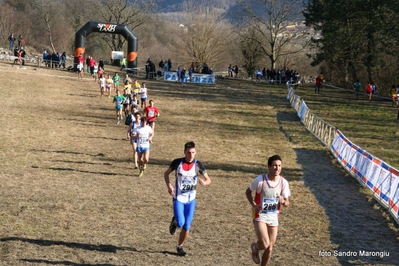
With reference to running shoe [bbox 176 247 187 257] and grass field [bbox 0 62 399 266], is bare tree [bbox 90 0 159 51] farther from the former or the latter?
running shoe [bbox 176 247 187 257]

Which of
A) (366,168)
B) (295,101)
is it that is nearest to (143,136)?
(366,168)

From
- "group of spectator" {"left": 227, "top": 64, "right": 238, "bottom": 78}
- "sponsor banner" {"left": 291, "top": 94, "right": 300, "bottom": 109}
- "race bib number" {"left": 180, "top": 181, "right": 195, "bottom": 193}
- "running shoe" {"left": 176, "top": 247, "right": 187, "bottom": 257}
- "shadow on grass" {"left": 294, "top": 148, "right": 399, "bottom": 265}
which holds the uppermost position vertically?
"group of spectator" {"left": 227, "top": 64, "right": 238, "bottom": 78}

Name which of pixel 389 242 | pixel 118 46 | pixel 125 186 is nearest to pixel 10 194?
pixel 125 186

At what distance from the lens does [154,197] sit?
14117 mm

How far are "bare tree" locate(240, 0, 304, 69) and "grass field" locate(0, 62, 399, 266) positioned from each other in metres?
43.3

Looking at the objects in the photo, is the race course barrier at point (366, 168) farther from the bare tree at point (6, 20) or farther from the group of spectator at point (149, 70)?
the bare tree at point (6, 20)

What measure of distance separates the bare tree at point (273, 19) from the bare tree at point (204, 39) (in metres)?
4.06

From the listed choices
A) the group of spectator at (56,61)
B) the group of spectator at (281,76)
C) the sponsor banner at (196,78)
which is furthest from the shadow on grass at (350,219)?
the group of spectator at (281,76)

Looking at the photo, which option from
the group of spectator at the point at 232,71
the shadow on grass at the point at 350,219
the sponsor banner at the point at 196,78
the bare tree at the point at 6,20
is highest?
the bare tree at the point at 6,20

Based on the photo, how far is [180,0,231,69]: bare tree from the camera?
7606 cm

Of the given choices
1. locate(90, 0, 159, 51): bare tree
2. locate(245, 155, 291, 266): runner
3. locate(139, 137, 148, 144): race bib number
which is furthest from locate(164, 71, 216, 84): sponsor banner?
locate(245, 155, 291, 266): runner

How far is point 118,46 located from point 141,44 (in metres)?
33.6

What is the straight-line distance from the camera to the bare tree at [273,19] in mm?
73125

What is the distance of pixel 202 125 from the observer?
97.5 feet
